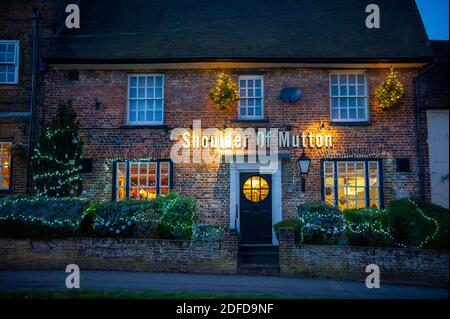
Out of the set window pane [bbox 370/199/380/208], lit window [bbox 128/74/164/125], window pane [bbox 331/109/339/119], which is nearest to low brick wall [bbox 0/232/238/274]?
lit window [bbox 128/74/164/125]

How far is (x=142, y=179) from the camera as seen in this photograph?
1152 centimetres

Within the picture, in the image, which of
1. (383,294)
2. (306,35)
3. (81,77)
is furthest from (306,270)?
(81,77)

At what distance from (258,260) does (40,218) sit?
5857mm

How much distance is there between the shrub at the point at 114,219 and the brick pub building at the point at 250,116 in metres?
1.90

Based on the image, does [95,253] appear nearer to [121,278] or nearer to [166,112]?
[121,278]

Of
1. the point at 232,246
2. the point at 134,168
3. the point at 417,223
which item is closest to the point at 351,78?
the point at 417,223

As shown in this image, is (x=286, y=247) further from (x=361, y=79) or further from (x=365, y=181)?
(x=361, y=79)

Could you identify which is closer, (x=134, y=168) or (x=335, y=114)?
(x=134, y=168)

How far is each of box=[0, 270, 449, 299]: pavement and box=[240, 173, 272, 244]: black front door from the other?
116 inches

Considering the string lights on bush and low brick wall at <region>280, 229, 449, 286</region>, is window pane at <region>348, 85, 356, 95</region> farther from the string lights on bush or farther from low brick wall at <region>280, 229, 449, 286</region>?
low brick wall at <region>280, 229, 449, 286</region>

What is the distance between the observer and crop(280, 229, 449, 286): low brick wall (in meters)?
7.97

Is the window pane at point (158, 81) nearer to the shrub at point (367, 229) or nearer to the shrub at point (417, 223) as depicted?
the shrub at point (367, 229)

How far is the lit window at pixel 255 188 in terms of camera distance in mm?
11477

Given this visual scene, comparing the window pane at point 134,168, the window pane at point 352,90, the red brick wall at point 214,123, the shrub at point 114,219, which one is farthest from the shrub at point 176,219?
the window pane at point 352,90
